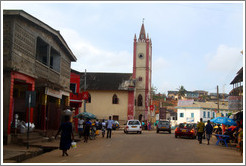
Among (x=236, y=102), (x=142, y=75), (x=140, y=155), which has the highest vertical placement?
(x=142, y=75)

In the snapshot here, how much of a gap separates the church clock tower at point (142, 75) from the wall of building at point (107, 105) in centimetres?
454

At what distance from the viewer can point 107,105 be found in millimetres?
56656

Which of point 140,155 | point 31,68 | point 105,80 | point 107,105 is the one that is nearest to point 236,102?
point 140,155

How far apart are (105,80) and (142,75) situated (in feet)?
25.6

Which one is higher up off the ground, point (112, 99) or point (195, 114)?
point (112, 99)

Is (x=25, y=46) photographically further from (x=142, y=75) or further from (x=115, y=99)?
(x=142, y=75)

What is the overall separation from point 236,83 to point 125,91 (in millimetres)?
32024

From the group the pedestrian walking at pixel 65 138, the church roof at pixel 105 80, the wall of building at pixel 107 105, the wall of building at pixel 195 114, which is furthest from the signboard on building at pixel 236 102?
the wall of building at pixel 195 114

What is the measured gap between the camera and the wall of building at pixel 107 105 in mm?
56312

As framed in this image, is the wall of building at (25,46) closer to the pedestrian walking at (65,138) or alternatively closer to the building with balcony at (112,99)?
the pedestrian walking at (65,138)

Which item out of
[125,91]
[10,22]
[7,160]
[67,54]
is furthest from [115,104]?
[7,160]

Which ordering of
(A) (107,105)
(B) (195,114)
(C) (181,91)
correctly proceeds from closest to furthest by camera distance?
(A) (107,105) → (B) (195,114) → (C) (181,91)

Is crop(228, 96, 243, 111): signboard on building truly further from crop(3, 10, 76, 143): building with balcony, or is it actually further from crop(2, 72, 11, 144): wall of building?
crop(2, 72, 11, 144): wall of building

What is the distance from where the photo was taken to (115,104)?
2228 inches
